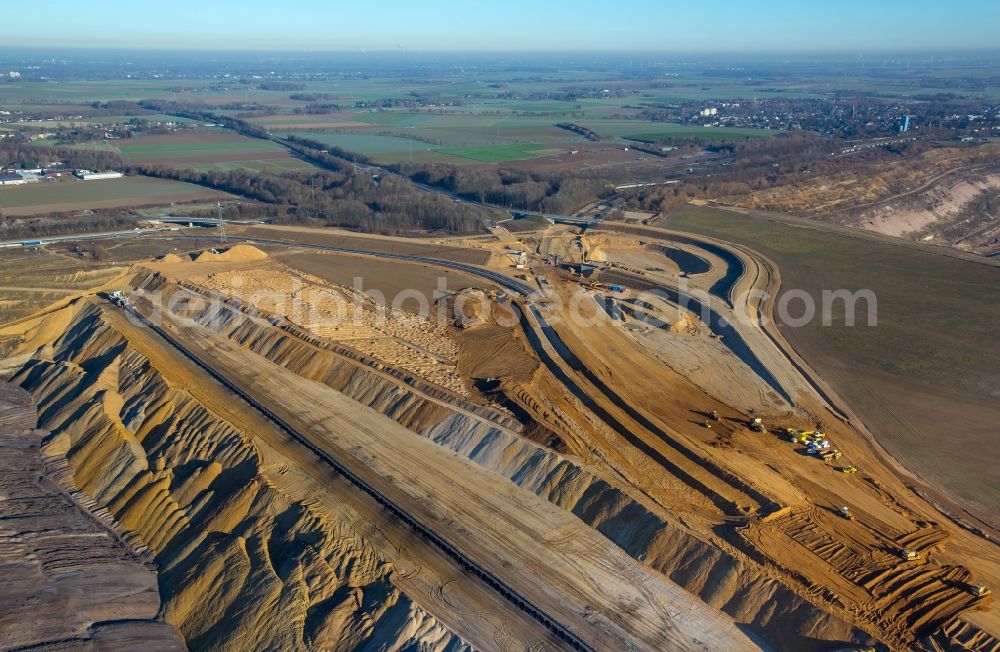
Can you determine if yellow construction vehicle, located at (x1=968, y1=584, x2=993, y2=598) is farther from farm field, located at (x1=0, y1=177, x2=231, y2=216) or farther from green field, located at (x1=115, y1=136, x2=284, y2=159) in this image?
green field, located at (x1=115, y1=136, x2=284, y2=159)

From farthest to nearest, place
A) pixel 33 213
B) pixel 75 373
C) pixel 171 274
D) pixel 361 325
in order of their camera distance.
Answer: pixel 33 213, pixel 171 274, pixel 361 325, pixel 75 373

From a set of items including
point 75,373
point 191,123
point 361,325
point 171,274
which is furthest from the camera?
A: point 191,123

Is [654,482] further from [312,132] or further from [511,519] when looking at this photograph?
[312,132]

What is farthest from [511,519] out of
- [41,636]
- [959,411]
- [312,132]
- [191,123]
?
[191,123]

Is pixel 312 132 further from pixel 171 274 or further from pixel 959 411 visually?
pixel 959 411

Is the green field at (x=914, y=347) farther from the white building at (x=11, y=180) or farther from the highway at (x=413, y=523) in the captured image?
the white building at (x=11, y=180)

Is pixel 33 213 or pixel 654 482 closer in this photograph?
pixel 654 482

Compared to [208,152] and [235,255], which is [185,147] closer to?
[208,152]
